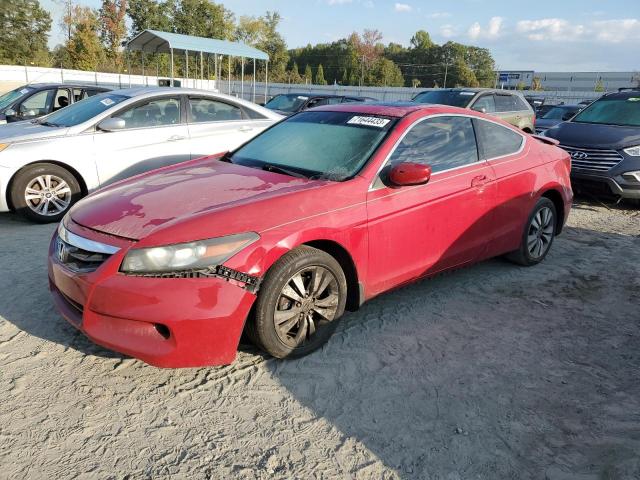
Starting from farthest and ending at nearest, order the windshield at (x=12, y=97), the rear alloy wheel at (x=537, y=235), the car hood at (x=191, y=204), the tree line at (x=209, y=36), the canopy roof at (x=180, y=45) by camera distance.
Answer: the tree line at (x=209, y=36)
the canopy roof at (x=180, y=45)
the windshield at (x=12, y=97)
the rear alloy wheel at (x=537, y=235)
the car hood at (x=191, y=204)

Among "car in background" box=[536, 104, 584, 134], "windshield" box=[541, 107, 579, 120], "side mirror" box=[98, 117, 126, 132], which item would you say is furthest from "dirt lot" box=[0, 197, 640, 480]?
"windshield" box=[541, 107, 579, 120]

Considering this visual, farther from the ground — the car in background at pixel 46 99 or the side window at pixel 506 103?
the side window at pixel 506 103

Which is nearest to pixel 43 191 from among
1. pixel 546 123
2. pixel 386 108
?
pixel 386 108

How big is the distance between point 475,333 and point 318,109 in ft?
7.44

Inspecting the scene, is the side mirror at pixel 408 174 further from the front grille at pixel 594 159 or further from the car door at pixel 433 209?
the front grille at pixel 594 159

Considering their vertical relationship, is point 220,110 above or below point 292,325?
above

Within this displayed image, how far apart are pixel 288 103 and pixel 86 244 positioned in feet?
37.9

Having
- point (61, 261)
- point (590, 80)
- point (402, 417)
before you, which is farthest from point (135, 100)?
point (590, 80)

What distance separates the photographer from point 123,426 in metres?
2.60

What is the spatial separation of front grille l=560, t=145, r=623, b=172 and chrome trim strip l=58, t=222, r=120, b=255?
723 cm

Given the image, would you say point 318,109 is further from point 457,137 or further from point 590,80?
point 590,80

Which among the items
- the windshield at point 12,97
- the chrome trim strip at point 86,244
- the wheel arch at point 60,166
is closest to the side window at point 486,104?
the wheel arch at point 60,166

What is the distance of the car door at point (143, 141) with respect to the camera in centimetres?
621

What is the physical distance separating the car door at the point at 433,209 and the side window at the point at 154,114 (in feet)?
13.1
